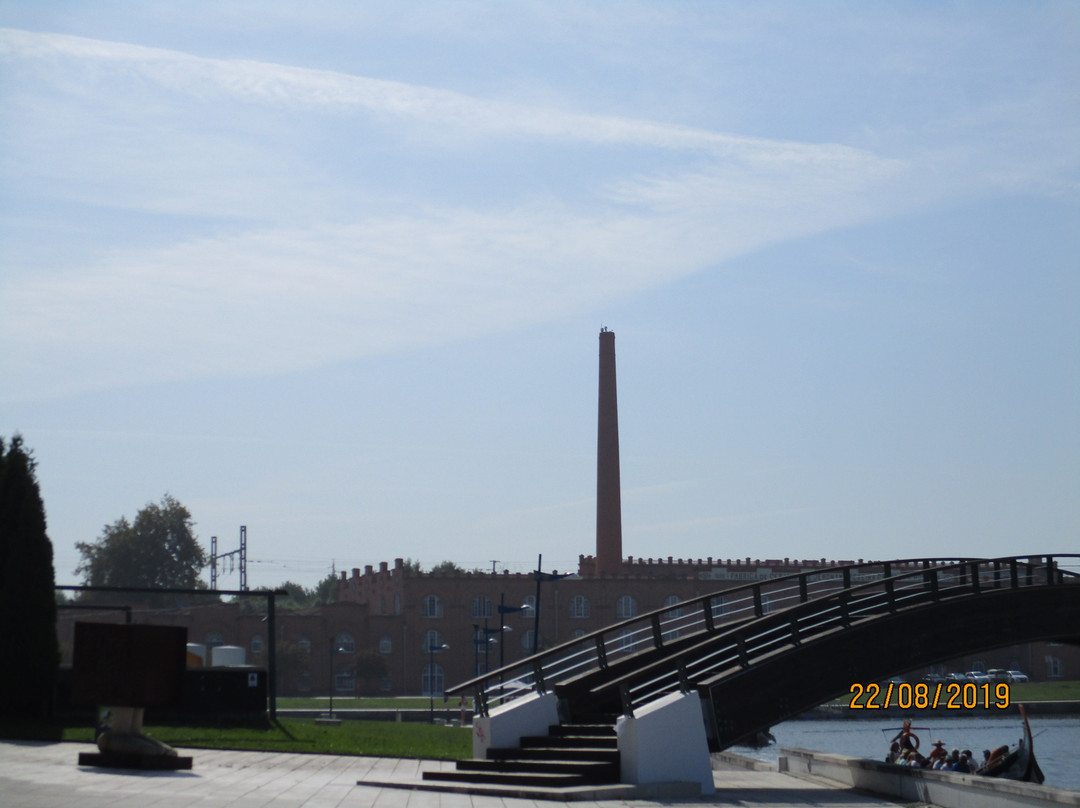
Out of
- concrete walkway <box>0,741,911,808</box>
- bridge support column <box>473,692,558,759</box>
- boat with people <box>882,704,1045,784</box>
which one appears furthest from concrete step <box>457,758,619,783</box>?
boat with people <box>882,704,1045,784</box>

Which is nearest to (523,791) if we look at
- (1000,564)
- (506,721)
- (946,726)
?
(506,721)

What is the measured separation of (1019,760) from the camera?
18.3 metres

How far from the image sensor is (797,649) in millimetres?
17734

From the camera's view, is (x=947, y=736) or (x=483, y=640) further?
(x=483, y=640)

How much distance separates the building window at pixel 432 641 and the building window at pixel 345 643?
16.1 ft

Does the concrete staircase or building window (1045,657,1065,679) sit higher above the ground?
the concrete staircase

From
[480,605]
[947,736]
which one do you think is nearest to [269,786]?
[947,736]

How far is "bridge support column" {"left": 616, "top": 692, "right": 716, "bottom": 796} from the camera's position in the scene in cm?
1488

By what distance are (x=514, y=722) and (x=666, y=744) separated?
2.42m

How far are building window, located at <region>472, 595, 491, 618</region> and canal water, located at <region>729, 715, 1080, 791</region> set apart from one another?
24.2 metres

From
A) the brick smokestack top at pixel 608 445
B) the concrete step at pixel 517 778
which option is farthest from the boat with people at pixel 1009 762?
the brick smokestack top at pixel 608 445

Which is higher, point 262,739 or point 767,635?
point 767,635

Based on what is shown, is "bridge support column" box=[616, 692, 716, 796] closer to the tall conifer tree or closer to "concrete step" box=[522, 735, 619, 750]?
"concrete step" box=[522, 735, 619, 750]
